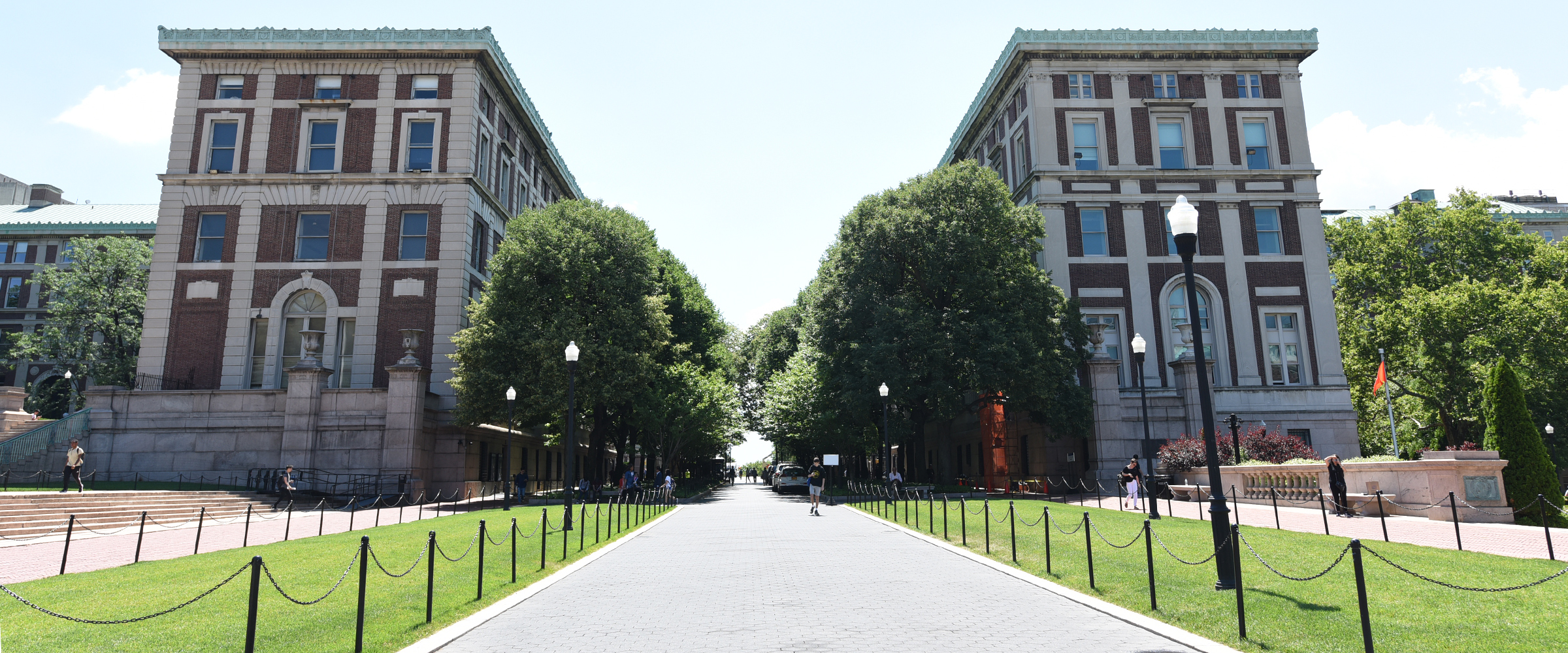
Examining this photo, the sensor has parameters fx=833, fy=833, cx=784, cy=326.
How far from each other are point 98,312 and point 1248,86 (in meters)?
68.7

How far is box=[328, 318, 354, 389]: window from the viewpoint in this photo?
127 feet

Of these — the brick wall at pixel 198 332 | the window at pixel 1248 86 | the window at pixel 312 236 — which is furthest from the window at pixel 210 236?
the window at pixel 1248 86

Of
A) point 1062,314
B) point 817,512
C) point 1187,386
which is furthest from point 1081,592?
point 1187,386

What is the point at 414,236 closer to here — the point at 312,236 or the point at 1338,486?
the point at 312,236

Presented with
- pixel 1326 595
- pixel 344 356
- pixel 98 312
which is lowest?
pixel 1326 595

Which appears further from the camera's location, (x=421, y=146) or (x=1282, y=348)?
(x=1282, y=348)

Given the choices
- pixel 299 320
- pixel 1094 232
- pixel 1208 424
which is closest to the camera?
pixel 1208 424

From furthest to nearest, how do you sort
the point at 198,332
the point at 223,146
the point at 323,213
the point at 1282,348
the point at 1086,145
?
1. the point at 1086,145
2. the point at 1282,348
3. the point at 223,146
4. the point at 323,213
5. the point at 198,332

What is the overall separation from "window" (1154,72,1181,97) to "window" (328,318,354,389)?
42028 mm

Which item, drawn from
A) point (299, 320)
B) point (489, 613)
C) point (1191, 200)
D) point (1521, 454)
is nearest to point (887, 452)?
point (1521, 454)

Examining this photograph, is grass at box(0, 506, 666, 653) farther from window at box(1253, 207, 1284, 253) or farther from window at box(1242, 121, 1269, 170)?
window at box(1242, 121, 1269, 170)

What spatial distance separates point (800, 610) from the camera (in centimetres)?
988

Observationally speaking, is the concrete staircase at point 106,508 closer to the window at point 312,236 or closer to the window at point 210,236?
the window at point 312,236

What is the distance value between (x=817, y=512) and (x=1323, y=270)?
101 ft
